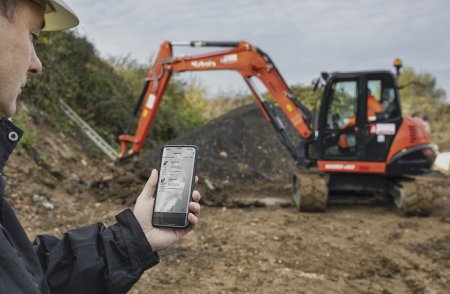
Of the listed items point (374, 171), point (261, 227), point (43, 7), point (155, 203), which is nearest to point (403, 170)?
point (374, 171)

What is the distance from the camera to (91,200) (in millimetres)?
8312

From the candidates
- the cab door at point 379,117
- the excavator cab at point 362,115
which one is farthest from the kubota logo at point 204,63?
the cab door at point 379,117

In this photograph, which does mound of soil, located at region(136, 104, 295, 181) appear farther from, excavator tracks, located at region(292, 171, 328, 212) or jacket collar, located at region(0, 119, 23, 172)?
jacket collar, located at region(0, 119, 23, 172)

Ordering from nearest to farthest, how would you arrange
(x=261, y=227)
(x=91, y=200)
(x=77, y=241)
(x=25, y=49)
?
(x=25, y=49) → (x=77, y=241) → (x=261, y=227) → (x=91, y=200)

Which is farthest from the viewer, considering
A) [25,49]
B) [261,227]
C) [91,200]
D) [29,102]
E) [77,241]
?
[29,102]

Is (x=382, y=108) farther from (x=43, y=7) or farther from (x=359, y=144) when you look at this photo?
(x=43, y=7)

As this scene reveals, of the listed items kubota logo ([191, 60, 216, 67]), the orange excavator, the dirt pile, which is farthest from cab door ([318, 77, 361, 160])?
the dirt pile

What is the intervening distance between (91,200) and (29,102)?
3.55 metres

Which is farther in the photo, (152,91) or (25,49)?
(152,91)

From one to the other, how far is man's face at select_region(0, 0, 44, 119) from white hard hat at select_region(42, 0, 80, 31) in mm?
169

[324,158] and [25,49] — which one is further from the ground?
[25,49]

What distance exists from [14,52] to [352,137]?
770 centimetres

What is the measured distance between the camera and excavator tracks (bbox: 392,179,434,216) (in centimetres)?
814

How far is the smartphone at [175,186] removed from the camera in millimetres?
1939
